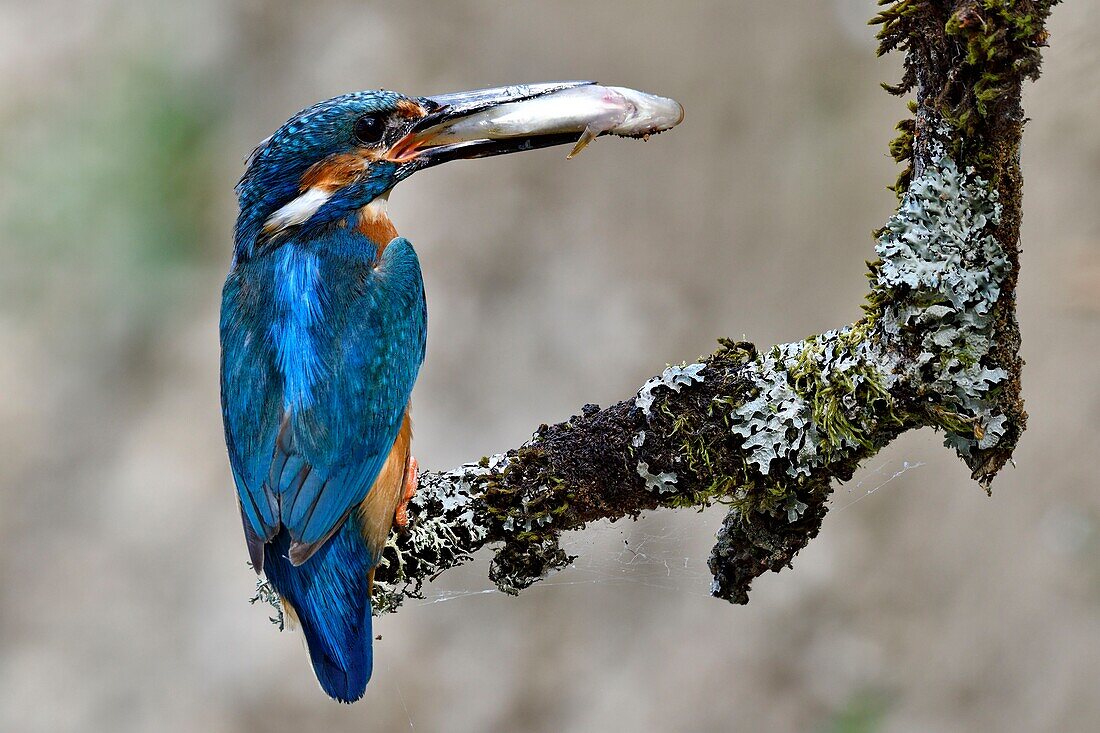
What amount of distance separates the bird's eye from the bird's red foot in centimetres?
67

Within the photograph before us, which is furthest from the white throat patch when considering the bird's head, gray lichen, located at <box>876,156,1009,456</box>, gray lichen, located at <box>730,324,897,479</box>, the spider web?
gray lichen, located at <box>876,156,1009,456</box>

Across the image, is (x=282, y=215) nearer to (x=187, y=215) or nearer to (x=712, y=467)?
(x=712, y=467)

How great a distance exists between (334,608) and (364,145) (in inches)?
37.3

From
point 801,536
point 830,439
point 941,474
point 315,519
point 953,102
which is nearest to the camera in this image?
point 953,102

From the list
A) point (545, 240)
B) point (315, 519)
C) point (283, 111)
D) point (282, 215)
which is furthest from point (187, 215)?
point (315, 519)

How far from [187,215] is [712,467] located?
→ 2.69 metres

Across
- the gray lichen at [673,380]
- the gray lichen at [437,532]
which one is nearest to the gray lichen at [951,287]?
the gray lichen at [673,380]

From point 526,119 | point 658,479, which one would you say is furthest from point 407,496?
point 526,119

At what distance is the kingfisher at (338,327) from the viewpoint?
7.06 feet

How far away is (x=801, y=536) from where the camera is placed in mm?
1980

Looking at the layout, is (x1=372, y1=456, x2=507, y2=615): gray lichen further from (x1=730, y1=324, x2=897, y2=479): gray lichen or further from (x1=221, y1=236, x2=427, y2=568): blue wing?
(x1=730, y1=324, x2=897, y2=479): gray lichen

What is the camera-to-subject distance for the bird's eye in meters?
2.35

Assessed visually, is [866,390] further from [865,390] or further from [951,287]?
[951,287]

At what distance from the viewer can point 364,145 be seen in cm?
237
